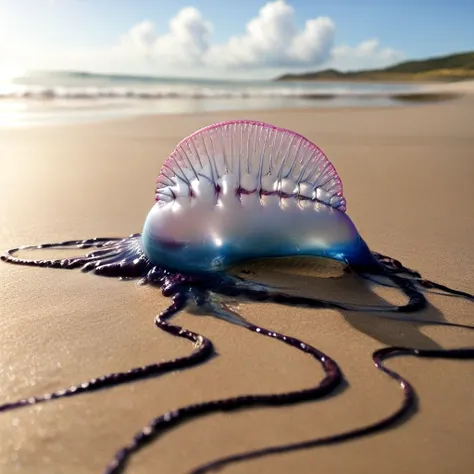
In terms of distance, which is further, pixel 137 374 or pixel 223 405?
pixel 137 374

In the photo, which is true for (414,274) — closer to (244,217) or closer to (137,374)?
(244,217)

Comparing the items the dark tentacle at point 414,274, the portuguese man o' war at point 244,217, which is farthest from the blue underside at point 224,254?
the dark tentacle at point 414,274

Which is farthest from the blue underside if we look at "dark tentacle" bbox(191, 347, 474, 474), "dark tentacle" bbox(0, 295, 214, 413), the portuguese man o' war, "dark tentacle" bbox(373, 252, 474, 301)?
"dark tentacle" bbox(191, 347, 474, 474)

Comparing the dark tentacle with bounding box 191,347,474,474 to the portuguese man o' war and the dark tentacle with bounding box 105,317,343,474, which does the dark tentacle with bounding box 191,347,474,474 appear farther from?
the portuguese man o' war

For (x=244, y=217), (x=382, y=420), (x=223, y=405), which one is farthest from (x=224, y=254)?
(x=382, y=420)

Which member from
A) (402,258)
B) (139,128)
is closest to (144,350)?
(402,258)

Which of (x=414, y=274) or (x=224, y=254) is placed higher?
(x=224, y=254)

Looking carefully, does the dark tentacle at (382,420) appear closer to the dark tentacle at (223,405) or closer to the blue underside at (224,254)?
the dark tentacle at (223,405)
